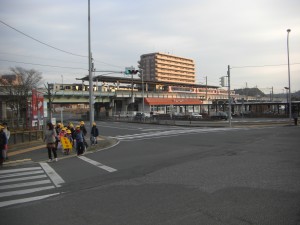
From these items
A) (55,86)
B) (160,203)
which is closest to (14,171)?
(160,203)

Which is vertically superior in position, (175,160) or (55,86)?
(55,86)

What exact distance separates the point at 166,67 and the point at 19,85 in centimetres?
10618

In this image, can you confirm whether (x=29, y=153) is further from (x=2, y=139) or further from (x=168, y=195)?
(x=168, y=195)

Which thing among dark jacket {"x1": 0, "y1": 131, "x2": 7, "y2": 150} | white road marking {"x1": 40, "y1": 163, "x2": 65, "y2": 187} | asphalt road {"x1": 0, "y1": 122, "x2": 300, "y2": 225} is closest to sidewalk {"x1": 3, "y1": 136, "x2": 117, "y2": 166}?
dark jacket {"x1": 0, "y1": 131, "x2": 7, "y2": 150}

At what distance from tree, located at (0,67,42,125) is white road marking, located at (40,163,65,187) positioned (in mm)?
38661

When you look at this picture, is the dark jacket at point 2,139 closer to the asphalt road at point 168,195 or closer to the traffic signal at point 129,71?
the asphalt road at point 168,195

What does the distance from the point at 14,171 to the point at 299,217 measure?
9.99 metres

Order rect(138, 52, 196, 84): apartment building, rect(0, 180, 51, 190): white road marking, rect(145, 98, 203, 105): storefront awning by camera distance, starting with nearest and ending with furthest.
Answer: rect(0, 180, 51, 190): white road marking → rect(145, 98, 203, 105): storefront awning → rect(138, 52, 196, 84): apartment building

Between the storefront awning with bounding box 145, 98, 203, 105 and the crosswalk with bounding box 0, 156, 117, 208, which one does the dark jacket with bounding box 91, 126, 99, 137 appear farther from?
the storefront awning with bounding box 145, 98, 203, 105

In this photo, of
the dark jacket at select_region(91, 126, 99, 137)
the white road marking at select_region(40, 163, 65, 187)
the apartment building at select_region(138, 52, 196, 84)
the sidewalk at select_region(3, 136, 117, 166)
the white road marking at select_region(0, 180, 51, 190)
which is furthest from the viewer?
the apartment building at select_region(138, 52, 196, 84)

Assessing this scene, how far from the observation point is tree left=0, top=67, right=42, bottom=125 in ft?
164

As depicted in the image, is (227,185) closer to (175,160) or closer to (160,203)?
(160,203)

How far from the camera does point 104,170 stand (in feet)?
37.0

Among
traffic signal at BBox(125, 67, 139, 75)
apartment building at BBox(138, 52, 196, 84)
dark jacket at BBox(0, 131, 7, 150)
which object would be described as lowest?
dark jacket at BBox(0, 131, 7, 150)
